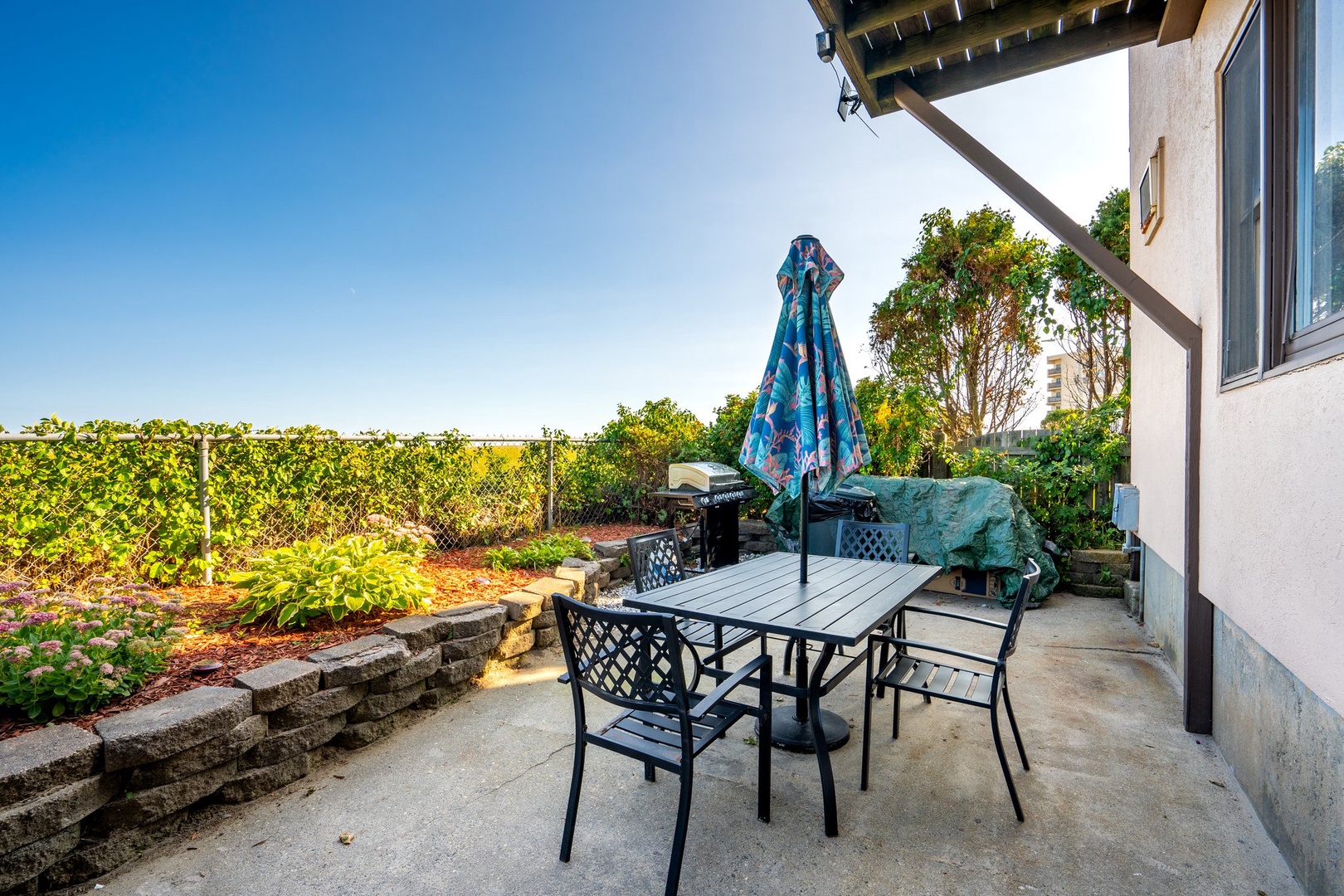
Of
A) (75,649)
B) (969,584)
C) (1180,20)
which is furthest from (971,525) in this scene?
(75,649)

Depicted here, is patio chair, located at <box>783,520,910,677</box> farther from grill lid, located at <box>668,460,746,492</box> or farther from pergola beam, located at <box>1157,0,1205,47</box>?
pergola beam, located at <box>1157,0,1205,47</box>

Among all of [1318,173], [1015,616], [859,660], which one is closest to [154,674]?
[859,660]

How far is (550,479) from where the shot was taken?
630 cm

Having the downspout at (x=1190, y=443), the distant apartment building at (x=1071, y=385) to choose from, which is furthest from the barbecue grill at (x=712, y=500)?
the distant apartment building at (x=1071, y=385)

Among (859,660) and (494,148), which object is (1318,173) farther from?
(494,148)

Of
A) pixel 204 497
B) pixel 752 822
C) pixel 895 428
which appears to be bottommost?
Result: pixel 752 822

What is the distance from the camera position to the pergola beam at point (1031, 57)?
3080 mm

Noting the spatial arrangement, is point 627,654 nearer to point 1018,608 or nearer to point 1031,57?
point 1018,608

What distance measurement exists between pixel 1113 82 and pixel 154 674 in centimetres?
770

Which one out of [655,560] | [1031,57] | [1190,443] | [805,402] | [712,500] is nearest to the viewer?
[805,402]

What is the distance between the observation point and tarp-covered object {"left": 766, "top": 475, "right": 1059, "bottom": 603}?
16.7 feet

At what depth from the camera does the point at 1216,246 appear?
2520mm

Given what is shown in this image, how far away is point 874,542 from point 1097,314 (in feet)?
16.1

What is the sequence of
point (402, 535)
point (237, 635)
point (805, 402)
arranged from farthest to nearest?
point (402, 535) → point (237, 635) → point (805, 402)
